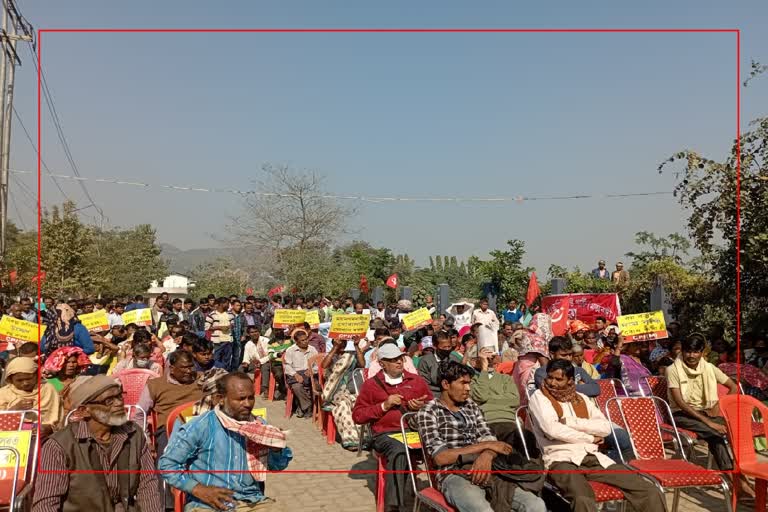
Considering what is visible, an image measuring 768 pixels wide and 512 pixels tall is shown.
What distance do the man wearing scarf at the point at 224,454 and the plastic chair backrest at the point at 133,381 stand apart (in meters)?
3.32

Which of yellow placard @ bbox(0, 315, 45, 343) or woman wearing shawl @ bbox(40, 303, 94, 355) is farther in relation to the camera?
woman wearing shawl @ bbox(40, 303, 94, 355)

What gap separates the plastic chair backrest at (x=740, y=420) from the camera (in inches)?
216

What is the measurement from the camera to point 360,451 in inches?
329

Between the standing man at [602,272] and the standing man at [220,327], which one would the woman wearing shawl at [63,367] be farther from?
the standing man at [602,272]

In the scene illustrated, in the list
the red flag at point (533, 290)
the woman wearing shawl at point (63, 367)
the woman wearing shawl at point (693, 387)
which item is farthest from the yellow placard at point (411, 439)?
the red flag at point (533, 290)

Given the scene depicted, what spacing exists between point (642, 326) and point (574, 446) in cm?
462

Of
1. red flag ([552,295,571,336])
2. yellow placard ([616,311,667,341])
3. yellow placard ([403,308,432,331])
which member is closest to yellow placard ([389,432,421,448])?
yellow placard ([616,311,667,341])

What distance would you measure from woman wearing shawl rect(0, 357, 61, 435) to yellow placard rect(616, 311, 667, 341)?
6759 mm

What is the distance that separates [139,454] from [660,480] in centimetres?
366

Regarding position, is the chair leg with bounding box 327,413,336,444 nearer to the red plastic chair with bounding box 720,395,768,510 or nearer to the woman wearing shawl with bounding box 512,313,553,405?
the woman wearing shawl with bounding box 512,313,553,405

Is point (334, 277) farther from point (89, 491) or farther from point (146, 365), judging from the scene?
point (89, 491)

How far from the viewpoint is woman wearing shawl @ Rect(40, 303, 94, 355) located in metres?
9.97

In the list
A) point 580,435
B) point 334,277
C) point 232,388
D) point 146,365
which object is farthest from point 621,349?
point 334,277

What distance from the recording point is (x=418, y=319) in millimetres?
12766
